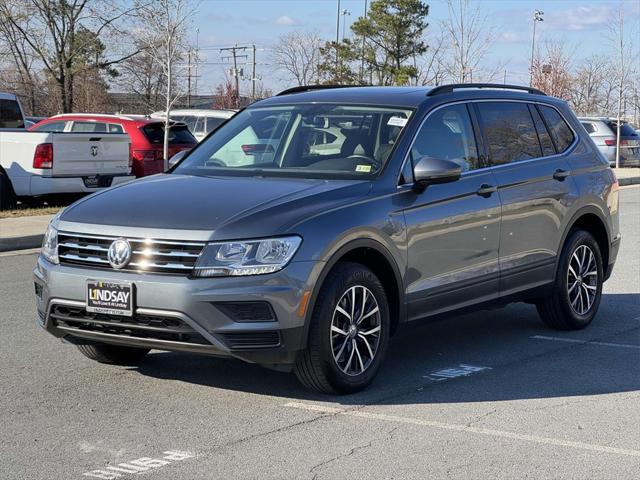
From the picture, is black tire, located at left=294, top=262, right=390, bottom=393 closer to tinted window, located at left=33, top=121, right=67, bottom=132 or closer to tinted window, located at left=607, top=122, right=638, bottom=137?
tinted window, located at left=33, top=121, right=67, bottom=132

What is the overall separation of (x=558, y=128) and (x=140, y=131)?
13.5m

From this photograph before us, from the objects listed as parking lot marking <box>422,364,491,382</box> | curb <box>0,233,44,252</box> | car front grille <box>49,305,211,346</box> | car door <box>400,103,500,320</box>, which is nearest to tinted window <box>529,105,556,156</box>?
car door <box>400,103,500,320</box>

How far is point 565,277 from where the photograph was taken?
8.03m

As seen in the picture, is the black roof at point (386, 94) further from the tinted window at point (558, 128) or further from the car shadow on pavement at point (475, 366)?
the car shadow on pavement at point (475, 366)

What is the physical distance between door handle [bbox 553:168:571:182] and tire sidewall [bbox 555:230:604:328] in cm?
47

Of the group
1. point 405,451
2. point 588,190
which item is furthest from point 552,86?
point 405,451

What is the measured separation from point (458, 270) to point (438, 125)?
0.97 meters

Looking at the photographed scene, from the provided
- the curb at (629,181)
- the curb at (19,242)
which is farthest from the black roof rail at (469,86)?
the curb at (629,181)

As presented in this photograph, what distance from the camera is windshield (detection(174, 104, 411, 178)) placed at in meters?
6.64

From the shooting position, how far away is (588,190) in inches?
326

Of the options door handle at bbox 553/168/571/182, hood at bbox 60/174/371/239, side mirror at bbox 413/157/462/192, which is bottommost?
hood at bbox 60/174/371/239

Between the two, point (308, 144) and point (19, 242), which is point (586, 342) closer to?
point (308, 144)

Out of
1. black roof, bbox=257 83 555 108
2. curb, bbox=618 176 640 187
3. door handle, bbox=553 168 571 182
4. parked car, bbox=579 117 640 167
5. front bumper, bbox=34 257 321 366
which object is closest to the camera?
front bumper, bbox=34 257 321 366

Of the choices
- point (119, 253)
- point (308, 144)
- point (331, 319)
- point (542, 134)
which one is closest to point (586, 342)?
point (542, 134)
